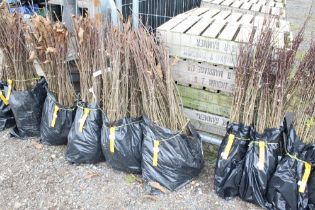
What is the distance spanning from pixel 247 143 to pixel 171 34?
1.15 metres

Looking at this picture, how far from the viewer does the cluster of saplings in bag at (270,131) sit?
2.27 m

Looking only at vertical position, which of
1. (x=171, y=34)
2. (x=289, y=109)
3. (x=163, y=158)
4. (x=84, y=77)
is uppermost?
(x=171, y=34)

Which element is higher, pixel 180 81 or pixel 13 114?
pixel 180 81

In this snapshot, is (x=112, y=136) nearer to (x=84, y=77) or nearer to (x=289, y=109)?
(x=84, y=77)

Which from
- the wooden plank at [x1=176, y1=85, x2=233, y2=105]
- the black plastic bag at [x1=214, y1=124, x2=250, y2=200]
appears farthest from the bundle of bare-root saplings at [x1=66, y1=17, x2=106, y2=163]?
the black plastic bag at [x1=214, y1=124, x2=250, y2=200]

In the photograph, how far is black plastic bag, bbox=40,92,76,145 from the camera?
3010 mm

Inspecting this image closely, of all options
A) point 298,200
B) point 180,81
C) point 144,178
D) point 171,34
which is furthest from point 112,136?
point 298,200

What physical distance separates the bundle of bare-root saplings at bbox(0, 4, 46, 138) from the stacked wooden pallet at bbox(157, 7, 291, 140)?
1.32 meters

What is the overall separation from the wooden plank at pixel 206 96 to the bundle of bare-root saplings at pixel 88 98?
0.81 metres

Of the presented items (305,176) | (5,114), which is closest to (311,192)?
(305,176)

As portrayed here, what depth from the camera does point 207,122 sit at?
3.05 metres

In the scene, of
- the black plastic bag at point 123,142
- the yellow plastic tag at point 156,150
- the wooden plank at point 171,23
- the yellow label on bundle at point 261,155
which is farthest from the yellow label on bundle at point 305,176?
the wooden plank at point 171,23

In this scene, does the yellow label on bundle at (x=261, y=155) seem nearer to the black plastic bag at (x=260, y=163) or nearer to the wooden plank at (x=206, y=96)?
the black plastic bag at (x=260, y=163)

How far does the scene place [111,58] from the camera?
2576mm
